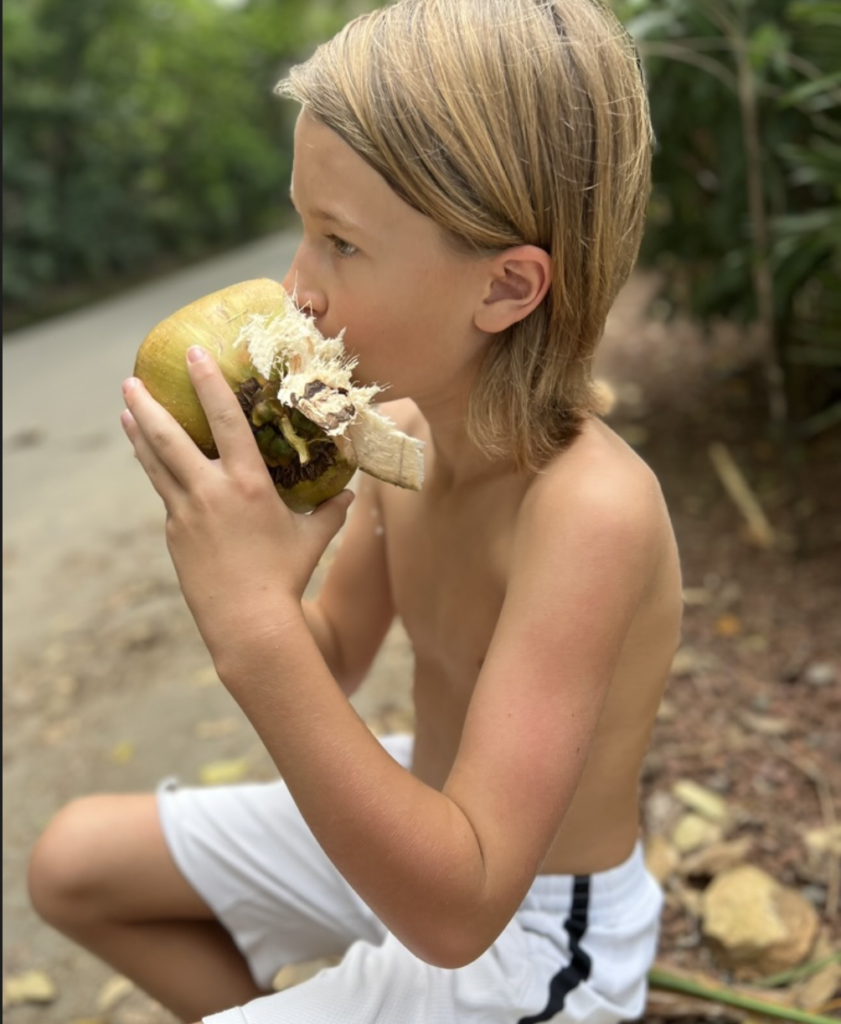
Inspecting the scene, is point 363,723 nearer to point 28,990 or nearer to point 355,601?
point 355,601

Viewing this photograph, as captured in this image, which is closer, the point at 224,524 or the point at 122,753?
the point at 224,524

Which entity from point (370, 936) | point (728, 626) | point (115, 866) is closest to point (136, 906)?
point (115, 866)

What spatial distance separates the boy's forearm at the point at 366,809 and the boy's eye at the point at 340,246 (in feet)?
1.50

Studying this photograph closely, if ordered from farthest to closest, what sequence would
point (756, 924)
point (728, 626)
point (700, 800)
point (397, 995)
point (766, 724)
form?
point (728, 626) → point (766, 724) → point (700, 800) → point (756, 924) → point (397, 995)

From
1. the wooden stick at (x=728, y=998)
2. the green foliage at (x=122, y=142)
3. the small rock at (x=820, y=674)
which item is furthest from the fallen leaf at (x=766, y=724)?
the green foliage at (x=122, y=142)

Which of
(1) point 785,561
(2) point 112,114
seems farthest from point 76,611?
(2) point 112,114

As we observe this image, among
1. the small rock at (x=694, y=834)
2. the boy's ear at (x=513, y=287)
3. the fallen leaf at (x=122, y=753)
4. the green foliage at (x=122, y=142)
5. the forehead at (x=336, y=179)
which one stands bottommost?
the green foliage at (x=122, y=142)

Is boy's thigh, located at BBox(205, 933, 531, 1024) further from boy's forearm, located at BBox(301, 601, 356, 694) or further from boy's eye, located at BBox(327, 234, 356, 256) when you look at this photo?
boy's eye, located at BBox(327, 234, 356, 256)

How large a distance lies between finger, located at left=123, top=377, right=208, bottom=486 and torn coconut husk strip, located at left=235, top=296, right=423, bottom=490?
12 centimetres

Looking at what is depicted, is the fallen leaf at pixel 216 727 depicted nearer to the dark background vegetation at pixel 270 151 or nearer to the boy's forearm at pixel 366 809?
the boy's forearm at pixel 366 809

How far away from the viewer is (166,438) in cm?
124

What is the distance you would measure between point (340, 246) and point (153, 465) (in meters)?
0.35

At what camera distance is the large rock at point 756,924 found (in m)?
1.98

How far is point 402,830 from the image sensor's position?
3.83ft
